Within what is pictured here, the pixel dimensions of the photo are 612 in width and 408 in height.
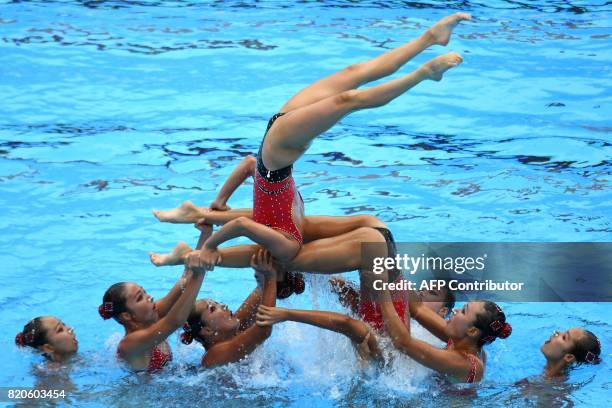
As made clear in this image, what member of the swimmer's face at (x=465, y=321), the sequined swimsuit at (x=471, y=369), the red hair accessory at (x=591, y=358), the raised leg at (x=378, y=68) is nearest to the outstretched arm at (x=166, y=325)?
the raised leg at (x=378, y=68)

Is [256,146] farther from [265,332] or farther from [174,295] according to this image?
[265,332]

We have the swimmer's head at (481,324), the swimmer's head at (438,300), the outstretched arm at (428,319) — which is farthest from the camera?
the swimmer's head at (438,300)

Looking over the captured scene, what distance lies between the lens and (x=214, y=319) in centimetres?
553

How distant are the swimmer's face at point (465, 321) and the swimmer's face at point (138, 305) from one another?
1794 millimetres

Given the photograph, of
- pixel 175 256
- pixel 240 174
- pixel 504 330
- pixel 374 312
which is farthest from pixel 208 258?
pixel 504 330

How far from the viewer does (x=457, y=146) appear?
8.69 metres

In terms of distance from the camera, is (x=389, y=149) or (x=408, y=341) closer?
(x=408, y=341)

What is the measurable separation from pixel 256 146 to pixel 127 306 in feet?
11.3

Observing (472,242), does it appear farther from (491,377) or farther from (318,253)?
(318,253)

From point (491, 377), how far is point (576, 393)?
514 millimetres

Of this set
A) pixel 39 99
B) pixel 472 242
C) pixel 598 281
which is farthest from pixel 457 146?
pixel 39 99

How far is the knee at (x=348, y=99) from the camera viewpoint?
194 inches

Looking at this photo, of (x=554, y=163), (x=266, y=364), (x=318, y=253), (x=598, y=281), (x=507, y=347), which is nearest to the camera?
(x=318, y=253)

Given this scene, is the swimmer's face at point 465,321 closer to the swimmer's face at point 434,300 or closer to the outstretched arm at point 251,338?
the swimmer's face at point 434,300
